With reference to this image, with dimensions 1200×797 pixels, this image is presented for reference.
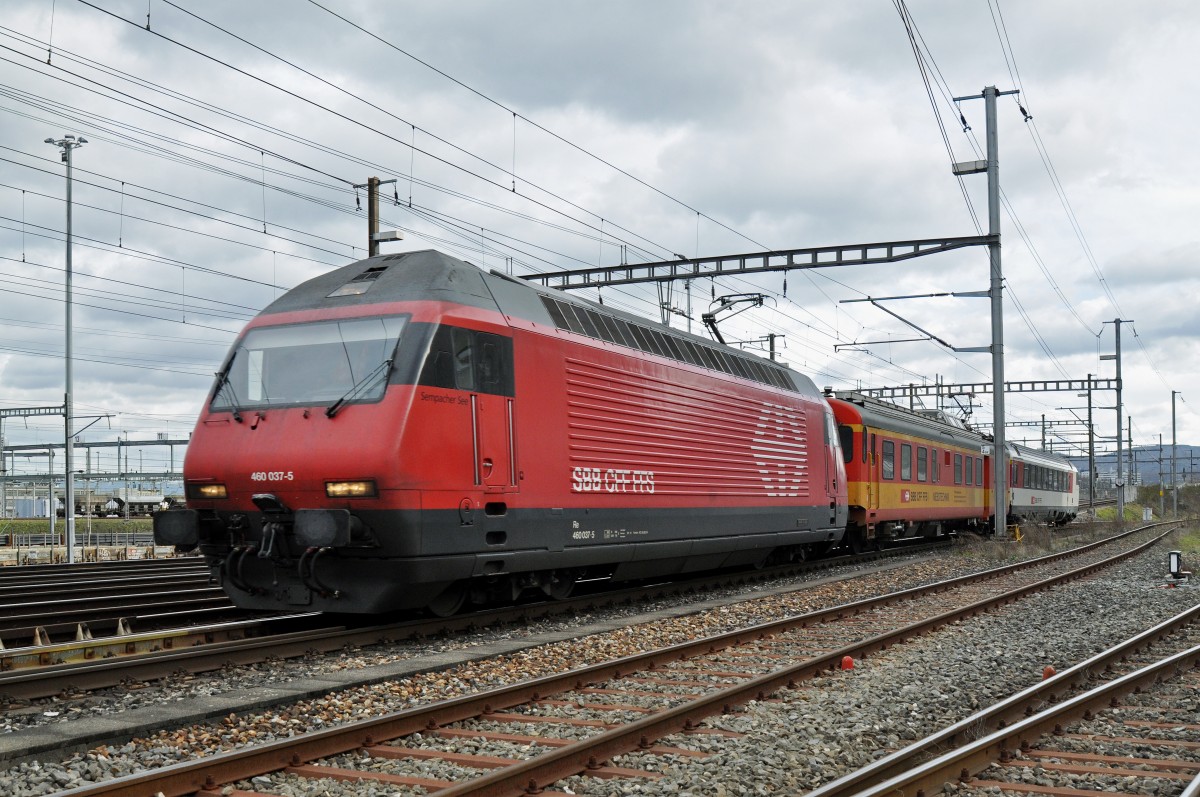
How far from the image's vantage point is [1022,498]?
3816 centimetres

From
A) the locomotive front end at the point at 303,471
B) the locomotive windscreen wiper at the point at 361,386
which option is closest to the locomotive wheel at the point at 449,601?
the locomotive front end at the point at 303,471

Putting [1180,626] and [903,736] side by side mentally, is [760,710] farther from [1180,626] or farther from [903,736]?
[1180,626]

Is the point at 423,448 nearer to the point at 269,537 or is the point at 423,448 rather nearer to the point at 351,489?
the point at 351,489

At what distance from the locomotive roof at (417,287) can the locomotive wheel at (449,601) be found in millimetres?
2930

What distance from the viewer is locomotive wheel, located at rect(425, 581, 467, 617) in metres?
11.2

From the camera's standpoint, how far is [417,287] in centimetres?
1086

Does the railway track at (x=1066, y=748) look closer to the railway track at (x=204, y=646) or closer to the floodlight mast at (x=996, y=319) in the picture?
the railway track at (x=204, y=646)

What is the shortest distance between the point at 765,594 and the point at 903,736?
28.3ft

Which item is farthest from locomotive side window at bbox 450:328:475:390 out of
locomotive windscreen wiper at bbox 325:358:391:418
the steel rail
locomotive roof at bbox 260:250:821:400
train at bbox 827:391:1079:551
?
train at bbox 827:391:1079:551

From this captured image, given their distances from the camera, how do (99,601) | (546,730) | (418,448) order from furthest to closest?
(99,601)
(418,448)
(546,730)

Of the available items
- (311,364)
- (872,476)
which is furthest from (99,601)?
(872,476)

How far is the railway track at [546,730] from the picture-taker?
5750 mm

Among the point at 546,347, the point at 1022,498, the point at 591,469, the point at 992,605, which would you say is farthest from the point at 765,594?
the point at 1022,498

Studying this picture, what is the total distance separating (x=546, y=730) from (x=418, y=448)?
3.66m
